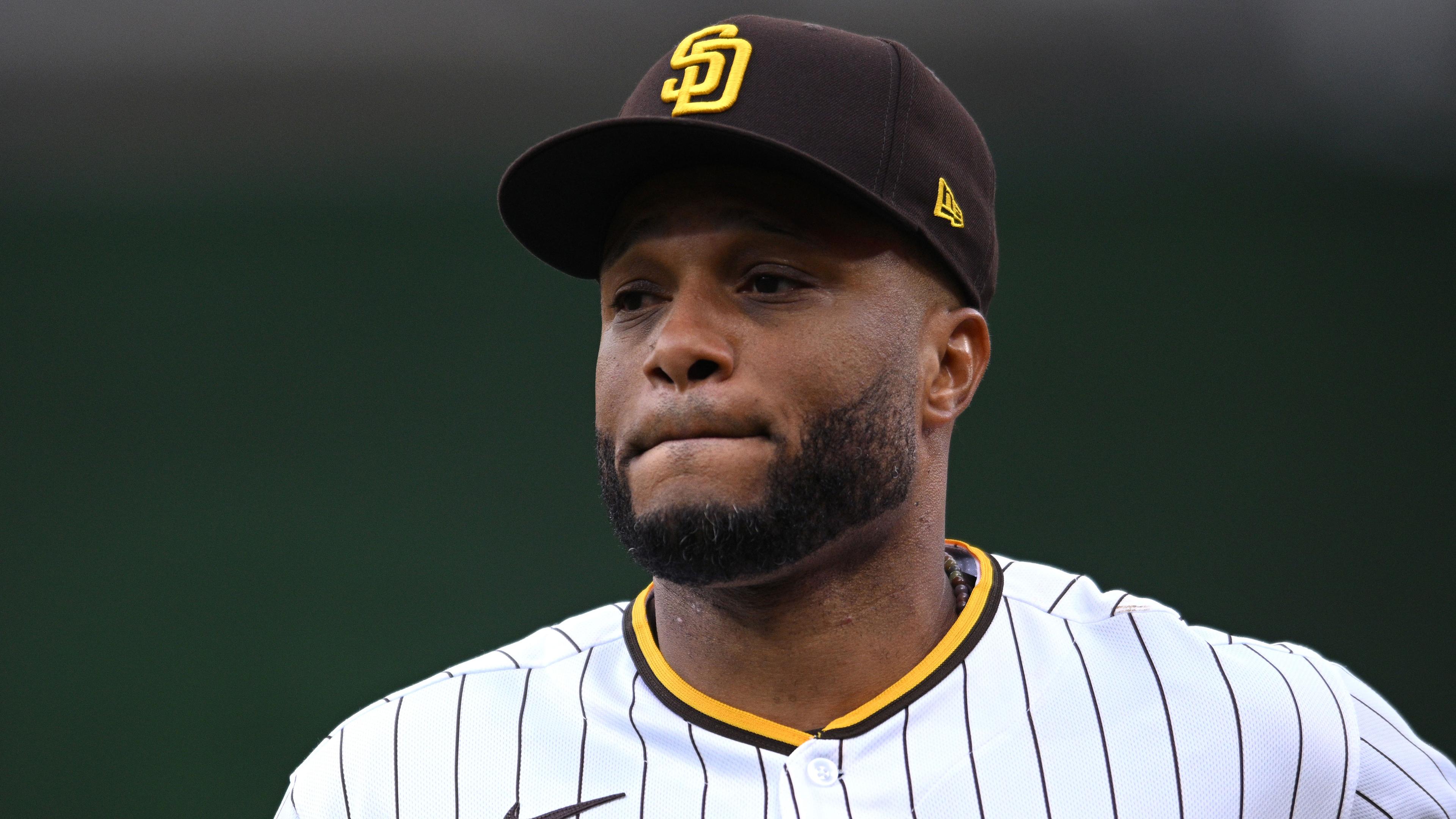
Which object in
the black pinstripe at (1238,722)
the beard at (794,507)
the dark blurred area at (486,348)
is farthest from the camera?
the dark blurred area at (486,348)

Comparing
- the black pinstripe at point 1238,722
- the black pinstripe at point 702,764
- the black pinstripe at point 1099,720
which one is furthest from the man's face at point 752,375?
the black pinstripe at point 1238,722

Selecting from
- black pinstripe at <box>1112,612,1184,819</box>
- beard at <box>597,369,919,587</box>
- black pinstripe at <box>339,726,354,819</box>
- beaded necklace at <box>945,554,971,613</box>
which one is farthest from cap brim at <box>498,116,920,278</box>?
A: black pinstripe at <box>339,726,354,819</box>

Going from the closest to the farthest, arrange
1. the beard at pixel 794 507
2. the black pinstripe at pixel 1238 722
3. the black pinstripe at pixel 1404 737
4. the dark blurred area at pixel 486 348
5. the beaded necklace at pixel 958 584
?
the beard at pixel 794 507, the black pinstripe at pixel 1238 722, the black pinstripe at pixel 1404 737, the beaded necklace at pixel 958 584, the dark blurred area at pixel 486 348

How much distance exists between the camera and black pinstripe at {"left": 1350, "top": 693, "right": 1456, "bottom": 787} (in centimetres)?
166

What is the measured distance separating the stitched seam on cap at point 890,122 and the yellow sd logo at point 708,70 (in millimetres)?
191

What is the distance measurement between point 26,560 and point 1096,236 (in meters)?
3.85

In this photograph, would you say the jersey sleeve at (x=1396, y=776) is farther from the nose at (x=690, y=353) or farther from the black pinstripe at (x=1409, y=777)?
the nose at (x=690, y=353)

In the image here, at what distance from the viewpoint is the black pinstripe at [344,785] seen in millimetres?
1604

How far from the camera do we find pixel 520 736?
5.39 feet

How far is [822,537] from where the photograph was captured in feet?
4.96

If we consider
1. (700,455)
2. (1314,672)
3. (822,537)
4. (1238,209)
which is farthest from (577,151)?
(1238,209)

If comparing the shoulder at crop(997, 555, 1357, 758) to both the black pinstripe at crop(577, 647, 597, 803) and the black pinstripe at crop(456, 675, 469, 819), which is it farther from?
the black pinstripe at crop(456, 675, 469, 819)

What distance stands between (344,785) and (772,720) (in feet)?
1.85

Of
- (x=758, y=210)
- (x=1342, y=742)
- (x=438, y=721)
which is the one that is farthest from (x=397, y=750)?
(x=1342, y=742)
